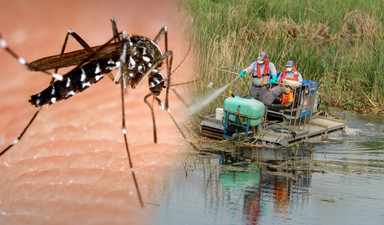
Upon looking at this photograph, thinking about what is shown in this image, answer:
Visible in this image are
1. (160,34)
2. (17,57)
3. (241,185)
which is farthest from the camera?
(241,185)

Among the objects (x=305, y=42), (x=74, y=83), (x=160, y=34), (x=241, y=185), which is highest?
(x=305, y=42)

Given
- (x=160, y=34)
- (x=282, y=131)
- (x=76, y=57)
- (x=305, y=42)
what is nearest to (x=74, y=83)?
(x=76, y=57)

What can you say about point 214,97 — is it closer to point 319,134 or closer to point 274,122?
point 274,122

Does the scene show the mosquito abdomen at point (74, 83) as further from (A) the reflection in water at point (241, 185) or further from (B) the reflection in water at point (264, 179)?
(B) the reflection in water at point (264, 179)

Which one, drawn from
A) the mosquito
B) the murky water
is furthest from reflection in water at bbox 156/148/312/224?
the mosquito

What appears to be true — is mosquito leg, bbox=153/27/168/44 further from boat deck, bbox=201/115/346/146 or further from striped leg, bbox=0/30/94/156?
boat deck, bbox=201/115/346/146

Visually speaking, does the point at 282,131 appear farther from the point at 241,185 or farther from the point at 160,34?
the point at 160,34

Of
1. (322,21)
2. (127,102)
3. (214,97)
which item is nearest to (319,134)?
(214,97)
